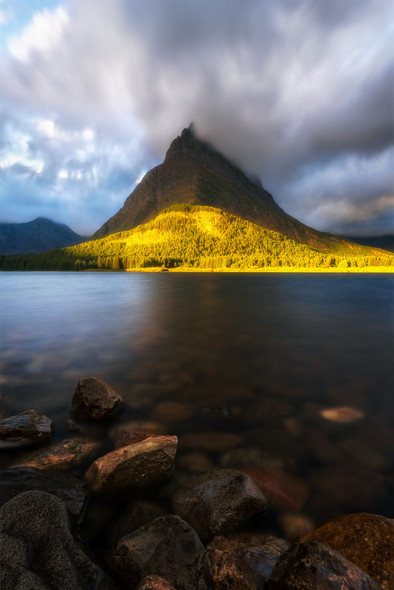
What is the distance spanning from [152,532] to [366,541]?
3.10 meters

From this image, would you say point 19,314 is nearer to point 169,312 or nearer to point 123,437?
point 169,312

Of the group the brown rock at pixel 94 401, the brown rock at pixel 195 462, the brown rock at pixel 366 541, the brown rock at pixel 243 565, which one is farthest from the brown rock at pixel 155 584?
the brown rock at pixel 94 401

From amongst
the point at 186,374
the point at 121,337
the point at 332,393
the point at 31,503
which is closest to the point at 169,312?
the point at 121,337

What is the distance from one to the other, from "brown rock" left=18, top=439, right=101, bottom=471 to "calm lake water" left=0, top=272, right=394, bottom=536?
696 mm

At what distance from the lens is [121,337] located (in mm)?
18719

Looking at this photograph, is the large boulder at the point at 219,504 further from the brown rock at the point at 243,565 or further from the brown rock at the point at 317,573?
the brown rock at the point at 317,573

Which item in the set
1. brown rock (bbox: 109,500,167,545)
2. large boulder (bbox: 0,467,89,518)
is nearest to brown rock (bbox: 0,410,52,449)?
large boulder (bbox: 0,467,89,518)

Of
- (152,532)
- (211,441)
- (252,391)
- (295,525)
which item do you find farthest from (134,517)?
(252,391)

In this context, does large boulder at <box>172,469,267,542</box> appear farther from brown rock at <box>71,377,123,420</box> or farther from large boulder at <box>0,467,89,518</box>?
brown rock at <box>71,377,123,420</box>

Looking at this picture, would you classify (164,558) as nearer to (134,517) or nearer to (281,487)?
(134,517)

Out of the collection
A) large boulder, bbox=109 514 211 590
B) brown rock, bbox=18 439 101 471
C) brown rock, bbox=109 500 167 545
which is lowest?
brown rock, bbox=109 500 167 545

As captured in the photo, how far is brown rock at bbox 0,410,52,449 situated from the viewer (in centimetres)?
644

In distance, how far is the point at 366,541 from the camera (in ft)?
12.8

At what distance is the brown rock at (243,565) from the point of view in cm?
338
